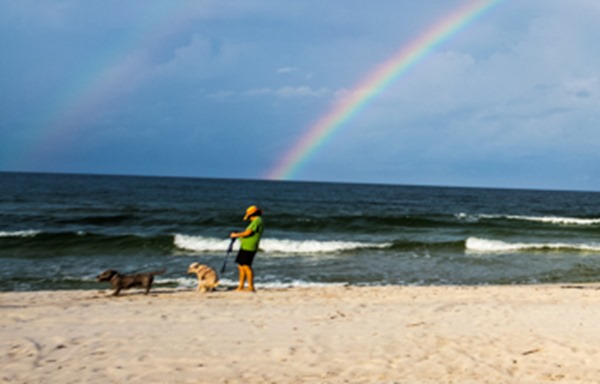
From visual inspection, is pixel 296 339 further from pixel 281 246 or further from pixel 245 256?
pixel 281 246

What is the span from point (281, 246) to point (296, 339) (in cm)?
1323

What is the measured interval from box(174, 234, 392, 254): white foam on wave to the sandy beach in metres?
9.40

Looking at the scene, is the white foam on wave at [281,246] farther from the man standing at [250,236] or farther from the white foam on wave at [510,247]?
the man standing at [250,236]

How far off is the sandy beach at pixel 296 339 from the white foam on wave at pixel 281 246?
9.40 meters

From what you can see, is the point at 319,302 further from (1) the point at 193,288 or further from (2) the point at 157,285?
(2) the point at 157,285

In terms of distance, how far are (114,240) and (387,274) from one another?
1174 cm

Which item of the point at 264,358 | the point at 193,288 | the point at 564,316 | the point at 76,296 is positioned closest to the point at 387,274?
the point at 193,288

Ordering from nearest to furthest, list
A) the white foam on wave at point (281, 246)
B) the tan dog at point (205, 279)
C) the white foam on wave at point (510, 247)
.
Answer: the tan dog at point (205, 279) < the white foam on wave at point (281, 246) < the white foam on wave at point (510, 247)

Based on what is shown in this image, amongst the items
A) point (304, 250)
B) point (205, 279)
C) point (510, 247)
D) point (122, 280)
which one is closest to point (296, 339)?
point (205, 279)

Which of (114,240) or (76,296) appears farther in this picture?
(114,240)

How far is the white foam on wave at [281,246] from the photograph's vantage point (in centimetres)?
1917

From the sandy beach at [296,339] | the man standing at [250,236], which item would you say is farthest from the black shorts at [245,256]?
the sandy beach at [296,339]

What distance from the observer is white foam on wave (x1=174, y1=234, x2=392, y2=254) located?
19172 millimetres

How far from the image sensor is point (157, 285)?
11.8 meters
